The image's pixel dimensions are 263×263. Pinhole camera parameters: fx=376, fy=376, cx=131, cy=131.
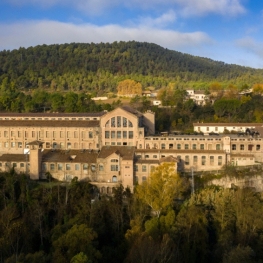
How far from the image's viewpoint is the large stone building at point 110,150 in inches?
1575

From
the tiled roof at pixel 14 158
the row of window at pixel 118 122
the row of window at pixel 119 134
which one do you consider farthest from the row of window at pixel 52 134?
the tiled roof at pixel 14 158

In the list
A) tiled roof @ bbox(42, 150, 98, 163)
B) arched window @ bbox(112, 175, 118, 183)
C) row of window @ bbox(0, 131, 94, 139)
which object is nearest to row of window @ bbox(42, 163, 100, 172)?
tiled roof @ bbox(42, 150, 98, 163)

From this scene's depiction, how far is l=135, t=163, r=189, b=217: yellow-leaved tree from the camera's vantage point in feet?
111

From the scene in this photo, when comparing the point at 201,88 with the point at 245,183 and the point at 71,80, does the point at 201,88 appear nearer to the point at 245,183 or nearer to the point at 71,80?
the point at 71,80

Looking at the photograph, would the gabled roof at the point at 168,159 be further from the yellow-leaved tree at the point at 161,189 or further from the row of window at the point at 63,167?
the row of window at the point at 63,167

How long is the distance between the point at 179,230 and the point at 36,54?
94.3 metres

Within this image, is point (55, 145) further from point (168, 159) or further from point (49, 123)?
point (168, 159)

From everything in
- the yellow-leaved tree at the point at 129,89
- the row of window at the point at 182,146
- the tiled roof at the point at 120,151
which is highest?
the yellow-leaved tree at the point at 129,89

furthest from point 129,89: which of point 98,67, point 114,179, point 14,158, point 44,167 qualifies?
point 114,179

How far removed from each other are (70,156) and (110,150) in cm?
457

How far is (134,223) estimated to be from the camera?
31.0 metres

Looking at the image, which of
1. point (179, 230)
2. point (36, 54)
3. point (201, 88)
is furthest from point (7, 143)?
point (36, 54)

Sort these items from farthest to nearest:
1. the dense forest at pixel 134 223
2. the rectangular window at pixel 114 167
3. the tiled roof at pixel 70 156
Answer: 1. the tiled roof at pixel 70 156
2. the rectangular window at pixel 114 167
3. the dense forest at pixel 134 223

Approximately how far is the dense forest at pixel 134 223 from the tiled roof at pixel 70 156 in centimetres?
355
